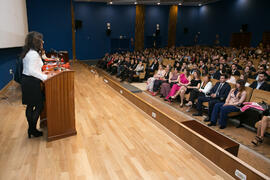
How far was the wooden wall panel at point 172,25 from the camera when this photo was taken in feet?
46.6

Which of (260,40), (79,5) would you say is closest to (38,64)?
(79,5)

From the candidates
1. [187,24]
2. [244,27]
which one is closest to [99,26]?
[187,24]

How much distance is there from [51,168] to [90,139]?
2.05 feet

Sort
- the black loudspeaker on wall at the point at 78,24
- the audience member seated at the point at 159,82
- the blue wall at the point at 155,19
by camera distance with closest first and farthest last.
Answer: the audience member seated at the point at 159,82 → the black loudspeaker on wall at the point at 78,24 → the blue wall at the point at 155,19

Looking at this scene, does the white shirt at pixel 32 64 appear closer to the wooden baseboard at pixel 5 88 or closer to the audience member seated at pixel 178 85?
the wooden baseboard at pixel 5 88

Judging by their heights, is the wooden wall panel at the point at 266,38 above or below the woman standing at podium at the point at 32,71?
above

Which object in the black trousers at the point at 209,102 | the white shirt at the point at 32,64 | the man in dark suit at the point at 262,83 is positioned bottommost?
the black trousers at the point at 209,102

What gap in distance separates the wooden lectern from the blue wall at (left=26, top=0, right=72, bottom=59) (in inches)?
321

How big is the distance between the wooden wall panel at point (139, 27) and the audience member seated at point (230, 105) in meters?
11.0

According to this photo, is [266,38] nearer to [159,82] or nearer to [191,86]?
[159,82]

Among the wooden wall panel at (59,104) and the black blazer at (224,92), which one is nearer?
the wooden wall panel at (59,104)

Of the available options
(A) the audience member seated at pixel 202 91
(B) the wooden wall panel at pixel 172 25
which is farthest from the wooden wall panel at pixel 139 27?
(A) the audience member seated at pixel 202 91

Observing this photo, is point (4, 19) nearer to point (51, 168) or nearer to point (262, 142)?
point (51, 168)

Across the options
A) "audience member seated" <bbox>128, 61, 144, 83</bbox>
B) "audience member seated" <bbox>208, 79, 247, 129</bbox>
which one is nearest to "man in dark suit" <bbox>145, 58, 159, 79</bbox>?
"audience member seated" <bbox>128, 61, 144, 83</bbox>
